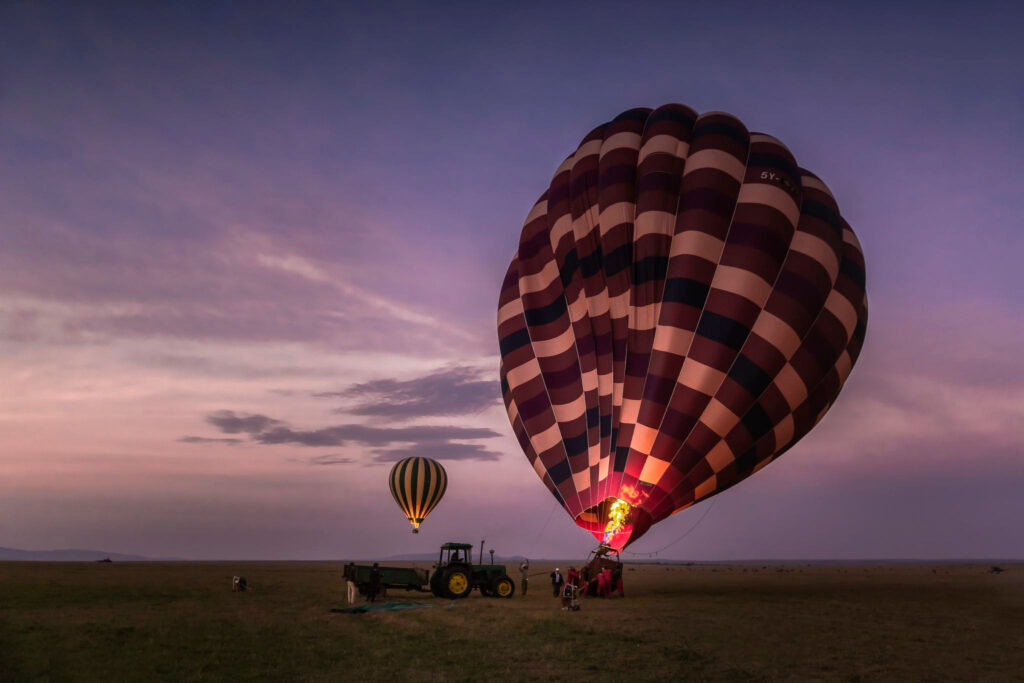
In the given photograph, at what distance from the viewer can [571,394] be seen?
17.7 m

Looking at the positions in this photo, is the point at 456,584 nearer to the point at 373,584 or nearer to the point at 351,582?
the point at 373,584

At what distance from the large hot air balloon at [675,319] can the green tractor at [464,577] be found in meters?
4.70

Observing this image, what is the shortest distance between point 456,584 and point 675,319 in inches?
415

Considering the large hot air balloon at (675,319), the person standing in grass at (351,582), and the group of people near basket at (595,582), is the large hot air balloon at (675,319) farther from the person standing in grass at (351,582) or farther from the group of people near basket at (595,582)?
the person standing in grass at (351,582)

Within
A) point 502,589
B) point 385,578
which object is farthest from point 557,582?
point 385,578

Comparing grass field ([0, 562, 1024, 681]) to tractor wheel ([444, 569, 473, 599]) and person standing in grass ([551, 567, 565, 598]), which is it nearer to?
tractor wheel ([444, 569, 473, 599])

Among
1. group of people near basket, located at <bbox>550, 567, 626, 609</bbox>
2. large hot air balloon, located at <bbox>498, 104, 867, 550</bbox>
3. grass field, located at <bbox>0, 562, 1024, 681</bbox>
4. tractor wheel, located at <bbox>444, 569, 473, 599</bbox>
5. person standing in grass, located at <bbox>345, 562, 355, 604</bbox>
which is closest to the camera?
grass field, located at <bbox>0, 562, 1024, 681</bbox>

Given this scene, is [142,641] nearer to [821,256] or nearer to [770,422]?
[770,422]

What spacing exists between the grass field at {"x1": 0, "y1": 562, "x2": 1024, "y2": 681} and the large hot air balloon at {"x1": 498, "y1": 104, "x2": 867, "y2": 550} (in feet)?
9.98

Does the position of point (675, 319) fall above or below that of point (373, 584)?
above

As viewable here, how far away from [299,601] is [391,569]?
2633 mm

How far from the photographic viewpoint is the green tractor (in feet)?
70.0

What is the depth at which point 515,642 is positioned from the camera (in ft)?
39.0

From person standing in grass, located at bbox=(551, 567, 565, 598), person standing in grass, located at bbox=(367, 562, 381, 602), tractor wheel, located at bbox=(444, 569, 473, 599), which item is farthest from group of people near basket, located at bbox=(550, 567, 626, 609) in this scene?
person standing in grass, located at bbox=(367, 562, 381, 602)
